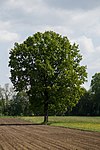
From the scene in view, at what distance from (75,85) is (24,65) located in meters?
8.93

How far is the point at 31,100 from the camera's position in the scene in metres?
62.0

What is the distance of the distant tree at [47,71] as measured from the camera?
59.4 m

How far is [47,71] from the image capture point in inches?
2306

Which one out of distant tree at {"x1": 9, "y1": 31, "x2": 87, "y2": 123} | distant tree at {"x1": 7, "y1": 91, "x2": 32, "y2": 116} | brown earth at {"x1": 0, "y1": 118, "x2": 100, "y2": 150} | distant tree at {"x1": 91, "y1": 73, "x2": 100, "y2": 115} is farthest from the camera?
distant tree at {"x1": 7, "y1": 91, "x2": 32, "y2": 116}

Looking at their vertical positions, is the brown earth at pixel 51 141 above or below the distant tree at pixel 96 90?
below

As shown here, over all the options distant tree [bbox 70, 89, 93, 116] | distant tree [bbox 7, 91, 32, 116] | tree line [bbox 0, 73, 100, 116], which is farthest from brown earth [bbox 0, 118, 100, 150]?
distant tree [bbox 7, 91, 32, 116]

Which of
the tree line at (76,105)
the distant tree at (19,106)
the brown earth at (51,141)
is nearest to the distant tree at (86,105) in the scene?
the tree line at (76,105)

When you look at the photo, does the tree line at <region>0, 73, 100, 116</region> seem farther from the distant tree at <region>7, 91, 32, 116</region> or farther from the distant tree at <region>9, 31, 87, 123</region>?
the distant tree at <region>9, 31, 87, 123</region>

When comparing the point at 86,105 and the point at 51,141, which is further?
the point at 86,105

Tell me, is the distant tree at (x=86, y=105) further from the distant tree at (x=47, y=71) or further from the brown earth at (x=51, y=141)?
the brown earth at (x=51, y=141)

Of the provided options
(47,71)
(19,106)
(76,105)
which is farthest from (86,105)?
(47,71)

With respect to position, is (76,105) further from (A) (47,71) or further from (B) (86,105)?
(A) (47,71)

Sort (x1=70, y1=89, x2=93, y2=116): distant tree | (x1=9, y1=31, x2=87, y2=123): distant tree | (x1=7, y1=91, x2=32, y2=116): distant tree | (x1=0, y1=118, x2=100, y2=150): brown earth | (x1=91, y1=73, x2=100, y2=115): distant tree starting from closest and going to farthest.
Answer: (x1=0, y1=118, x2=100, y2=150): brown earth → (x1=9, y1=31, x2=87, y2=123): distant tree → (x1=91, y1=73, x2=100, y2=115): distant tree → (x1=70, y1=89, x2=93, y2=116): distant tree → (x1=7, y1=91, x2=32, y2=116): distant tree

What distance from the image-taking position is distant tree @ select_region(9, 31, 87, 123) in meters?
59.4
